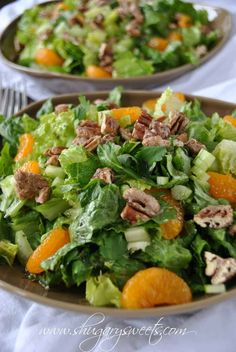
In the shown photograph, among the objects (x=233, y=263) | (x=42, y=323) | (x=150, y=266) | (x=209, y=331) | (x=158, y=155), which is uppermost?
(x=158, y=155)

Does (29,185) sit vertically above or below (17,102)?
above

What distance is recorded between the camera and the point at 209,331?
1792mm

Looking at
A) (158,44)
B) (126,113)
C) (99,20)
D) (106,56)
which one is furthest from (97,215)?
(99,20)

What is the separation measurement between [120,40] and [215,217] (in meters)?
2.17

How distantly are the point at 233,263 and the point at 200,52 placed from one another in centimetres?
208

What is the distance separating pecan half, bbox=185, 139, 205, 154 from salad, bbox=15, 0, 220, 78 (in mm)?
1444

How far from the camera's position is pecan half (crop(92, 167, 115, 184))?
186cm

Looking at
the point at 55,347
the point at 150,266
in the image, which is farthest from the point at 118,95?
the point at 55,347

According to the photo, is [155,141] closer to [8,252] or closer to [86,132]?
[86,132]

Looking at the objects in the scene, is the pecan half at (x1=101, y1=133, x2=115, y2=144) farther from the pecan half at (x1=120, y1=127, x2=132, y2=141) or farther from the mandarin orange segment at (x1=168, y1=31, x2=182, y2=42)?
the mandarin orange segment at (x1=168, y1=31, x2=182, y2=42)

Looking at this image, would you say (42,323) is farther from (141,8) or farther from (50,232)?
(141,8)

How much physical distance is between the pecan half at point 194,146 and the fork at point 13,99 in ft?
4.38

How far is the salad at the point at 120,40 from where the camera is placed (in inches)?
136

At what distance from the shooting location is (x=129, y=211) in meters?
1.75
